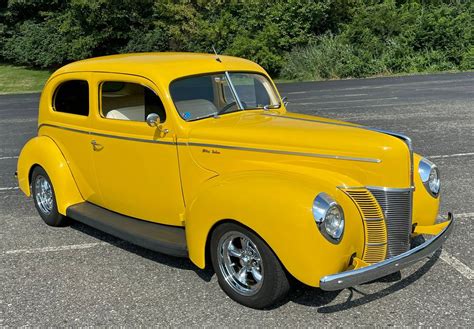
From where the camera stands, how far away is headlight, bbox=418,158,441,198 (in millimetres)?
3945

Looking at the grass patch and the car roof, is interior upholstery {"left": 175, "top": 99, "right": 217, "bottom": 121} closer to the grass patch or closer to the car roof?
the car roof

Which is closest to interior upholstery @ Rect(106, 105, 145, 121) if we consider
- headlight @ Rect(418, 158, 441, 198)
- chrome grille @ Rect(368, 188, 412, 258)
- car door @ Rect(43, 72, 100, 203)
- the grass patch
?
car door @ Rect(43, 72, 100, 203)

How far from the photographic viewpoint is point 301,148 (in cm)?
365

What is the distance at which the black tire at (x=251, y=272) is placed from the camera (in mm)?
3252

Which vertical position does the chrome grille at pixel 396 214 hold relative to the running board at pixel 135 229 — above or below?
above

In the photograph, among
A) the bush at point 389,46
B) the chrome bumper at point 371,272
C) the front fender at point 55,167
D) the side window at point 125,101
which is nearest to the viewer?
the chrome bumper at point 371,272

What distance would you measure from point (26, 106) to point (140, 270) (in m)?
15.3

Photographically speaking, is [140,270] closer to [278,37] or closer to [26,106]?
[26,106]

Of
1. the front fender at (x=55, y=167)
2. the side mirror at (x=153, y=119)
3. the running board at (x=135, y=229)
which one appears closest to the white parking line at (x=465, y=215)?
the running board at (x=135, y=229)

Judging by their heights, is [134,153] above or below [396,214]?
above

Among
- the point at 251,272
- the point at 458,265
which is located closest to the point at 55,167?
the point at 251,272

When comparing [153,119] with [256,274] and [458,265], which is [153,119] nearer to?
[256,274]

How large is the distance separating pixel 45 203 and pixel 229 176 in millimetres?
2810

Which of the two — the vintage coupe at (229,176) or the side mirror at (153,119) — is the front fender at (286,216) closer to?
the vintage coupe at (229,176)
